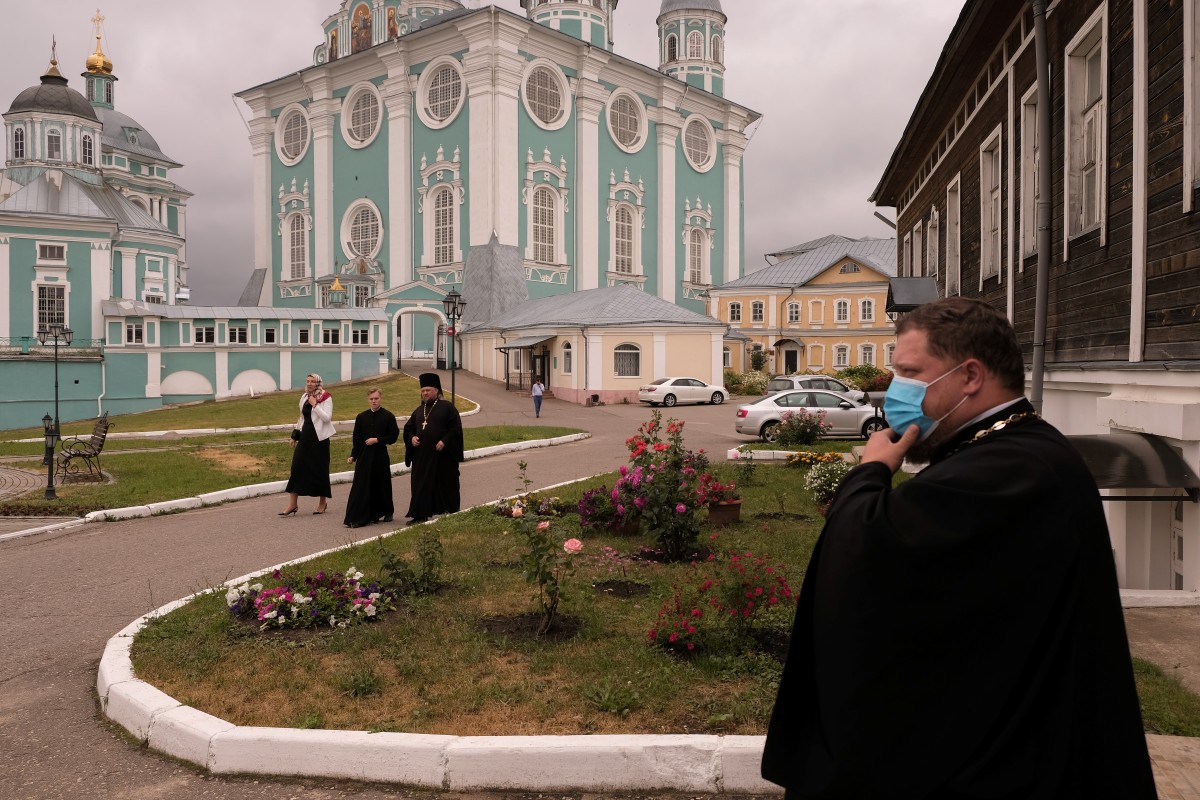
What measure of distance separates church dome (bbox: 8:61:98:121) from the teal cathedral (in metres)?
0.15

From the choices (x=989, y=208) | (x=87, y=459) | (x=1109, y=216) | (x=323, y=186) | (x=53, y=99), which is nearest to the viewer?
(x=1109, y=216)

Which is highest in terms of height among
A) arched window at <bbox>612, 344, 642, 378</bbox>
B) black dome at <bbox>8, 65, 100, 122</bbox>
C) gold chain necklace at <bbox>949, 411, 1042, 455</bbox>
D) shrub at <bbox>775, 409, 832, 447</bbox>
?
black dome at <bbox>8, 65, 100, 122</bbox>

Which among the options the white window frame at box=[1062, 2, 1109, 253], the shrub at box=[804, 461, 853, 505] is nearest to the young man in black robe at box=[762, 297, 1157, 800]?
the white window frame at box=[1062, 2, 1109, 253]

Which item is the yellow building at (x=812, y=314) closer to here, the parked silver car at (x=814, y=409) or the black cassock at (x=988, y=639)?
the parked silver car at (x=814, y=409)

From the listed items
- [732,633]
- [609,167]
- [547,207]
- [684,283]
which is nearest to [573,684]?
[732,633]

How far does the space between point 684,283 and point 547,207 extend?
12.8 metres

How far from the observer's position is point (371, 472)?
1150cm

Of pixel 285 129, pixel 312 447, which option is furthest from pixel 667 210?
pixel 312 447

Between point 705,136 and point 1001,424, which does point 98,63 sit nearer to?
point 705,136

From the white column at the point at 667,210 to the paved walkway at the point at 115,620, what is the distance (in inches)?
1777

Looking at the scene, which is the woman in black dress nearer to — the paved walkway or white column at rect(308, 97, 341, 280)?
the paved walkway

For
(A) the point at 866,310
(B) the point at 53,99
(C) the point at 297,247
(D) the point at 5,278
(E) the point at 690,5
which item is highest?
(E) the point at 690,5

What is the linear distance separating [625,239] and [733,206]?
1061cm

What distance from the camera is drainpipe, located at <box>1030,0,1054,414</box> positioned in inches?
352
